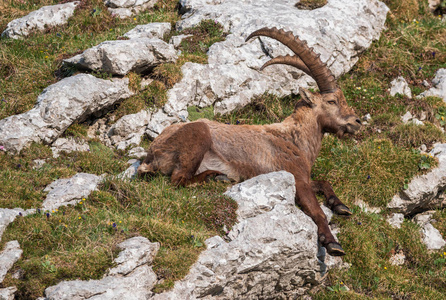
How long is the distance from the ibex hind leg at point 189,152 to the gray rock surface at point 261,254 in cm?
101

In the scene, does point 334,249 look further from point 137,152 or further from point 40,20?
point 40,20

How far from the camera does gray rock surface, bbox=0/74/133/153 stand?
367 inches

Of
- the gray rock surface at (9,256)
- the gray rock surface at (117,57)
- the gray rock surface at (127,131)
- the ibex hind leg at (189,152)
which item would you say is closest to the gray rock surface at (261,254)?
the ibex hind leg at (189,152)

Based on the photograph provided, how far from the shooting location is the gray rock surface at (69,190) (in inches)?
292

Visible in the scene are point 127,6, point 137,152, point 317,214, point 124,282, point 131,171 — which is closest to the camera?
point 124,282

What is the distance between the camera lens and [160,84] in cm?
1104

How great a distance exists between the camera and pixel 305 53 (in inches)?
370

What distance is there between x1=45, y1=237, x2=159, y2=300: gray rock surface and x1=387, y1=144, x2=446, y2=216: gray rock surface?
5723 millimetres

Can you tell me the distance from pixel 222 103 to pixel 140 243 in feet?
19.1

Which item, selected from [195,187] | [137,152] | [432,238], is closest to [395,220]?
[432,238]

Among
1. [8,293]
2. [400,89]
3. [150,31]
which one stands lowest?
[400,89]

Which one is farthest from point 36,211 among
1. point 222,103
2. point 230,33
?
point 230,33

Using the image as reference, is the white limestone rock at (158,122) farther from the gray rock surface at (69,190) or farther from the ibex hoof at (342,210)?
the ibex hoof at (342,210)

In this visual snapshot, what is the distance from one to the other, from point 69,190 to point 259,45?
22.4 feet
